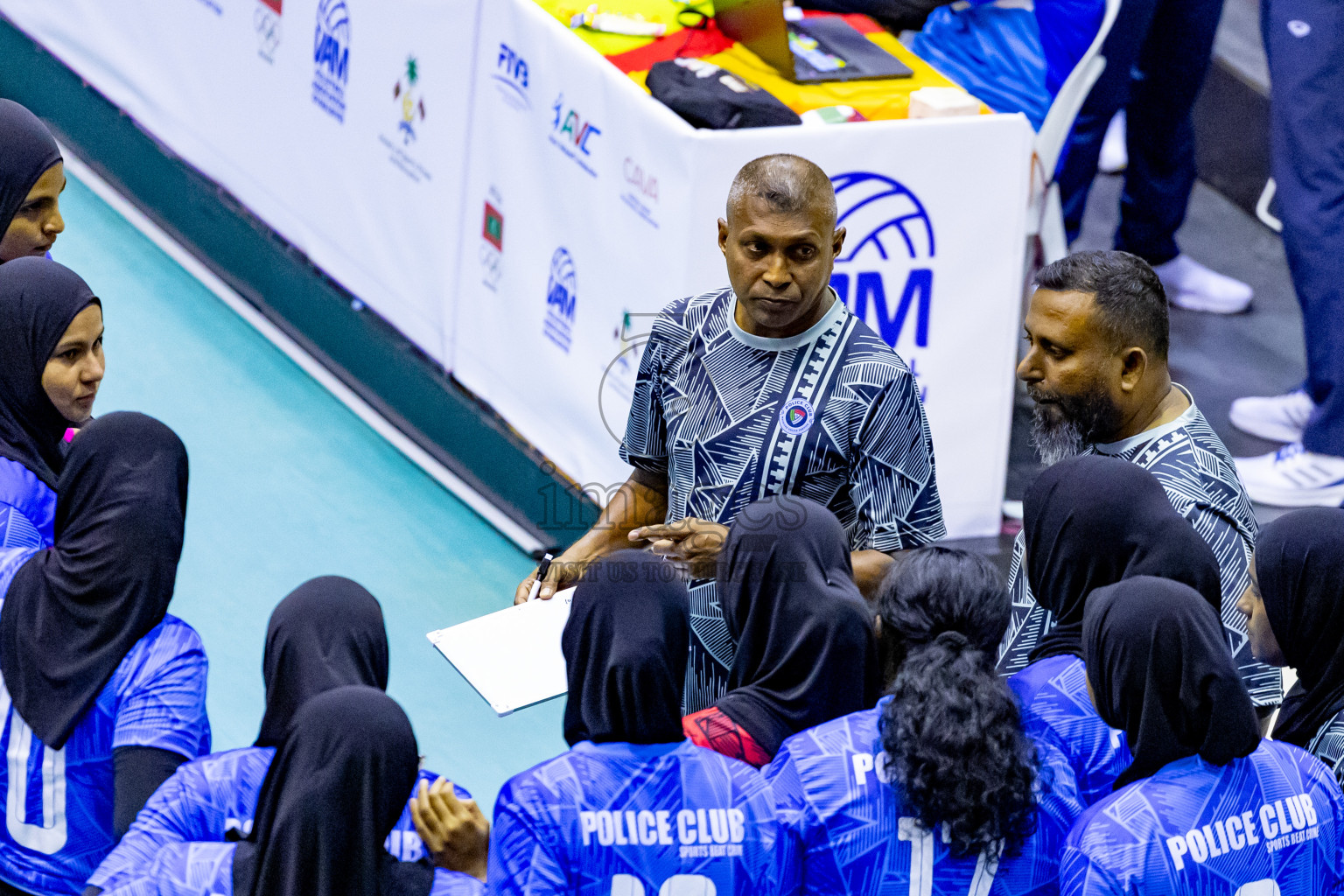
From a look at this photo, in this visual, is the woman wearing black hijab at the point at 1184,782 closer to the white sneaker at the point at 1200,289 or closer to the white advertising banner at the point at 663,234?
the white advertising banner at the point at 663,234

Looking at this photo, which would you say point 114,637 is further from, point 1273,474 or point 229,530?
point 1273,474

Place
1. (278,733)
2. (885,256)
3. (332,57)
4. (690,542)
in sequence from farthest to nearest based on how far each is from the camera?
(332,57)
(885,256)
(690,542)
(278,733)

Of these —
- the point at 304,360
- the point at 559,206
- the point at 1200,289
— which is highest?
the point at 559,206

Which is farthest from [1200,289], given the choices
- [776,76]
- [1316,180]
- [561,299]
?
[561,299]

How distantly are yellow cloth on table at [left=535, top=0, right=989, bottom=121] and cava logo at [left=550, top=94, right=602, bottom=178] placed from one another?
0.20m

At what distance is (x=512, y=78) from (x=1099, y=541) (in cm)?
293

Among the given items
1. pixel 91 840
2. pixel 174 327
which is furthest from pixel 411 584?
pixel 91 840

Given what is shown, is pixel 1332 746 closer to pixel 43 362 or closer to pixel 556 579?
pixel 556 579

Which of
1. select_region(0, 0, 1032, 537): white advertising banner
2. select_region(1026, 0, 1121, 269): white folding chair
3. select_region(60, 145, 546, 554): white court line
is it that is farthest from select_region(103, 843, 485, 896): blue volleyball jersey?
select_region(1026, 0, 1121, 269): white folding chair

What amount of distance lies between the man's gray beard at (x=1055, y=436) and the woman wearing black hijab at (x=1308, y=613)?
1.42ft

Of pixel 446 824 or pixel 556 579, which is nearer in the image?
pixel 446 824

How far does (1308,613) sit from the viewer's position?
9.28ft

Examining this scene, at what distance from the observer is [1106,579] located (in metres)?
2.89

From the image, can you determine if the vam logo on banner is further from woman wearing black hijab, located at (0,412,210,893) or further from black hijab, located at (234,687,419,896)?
black hijab, located at (234,687,419,896)
